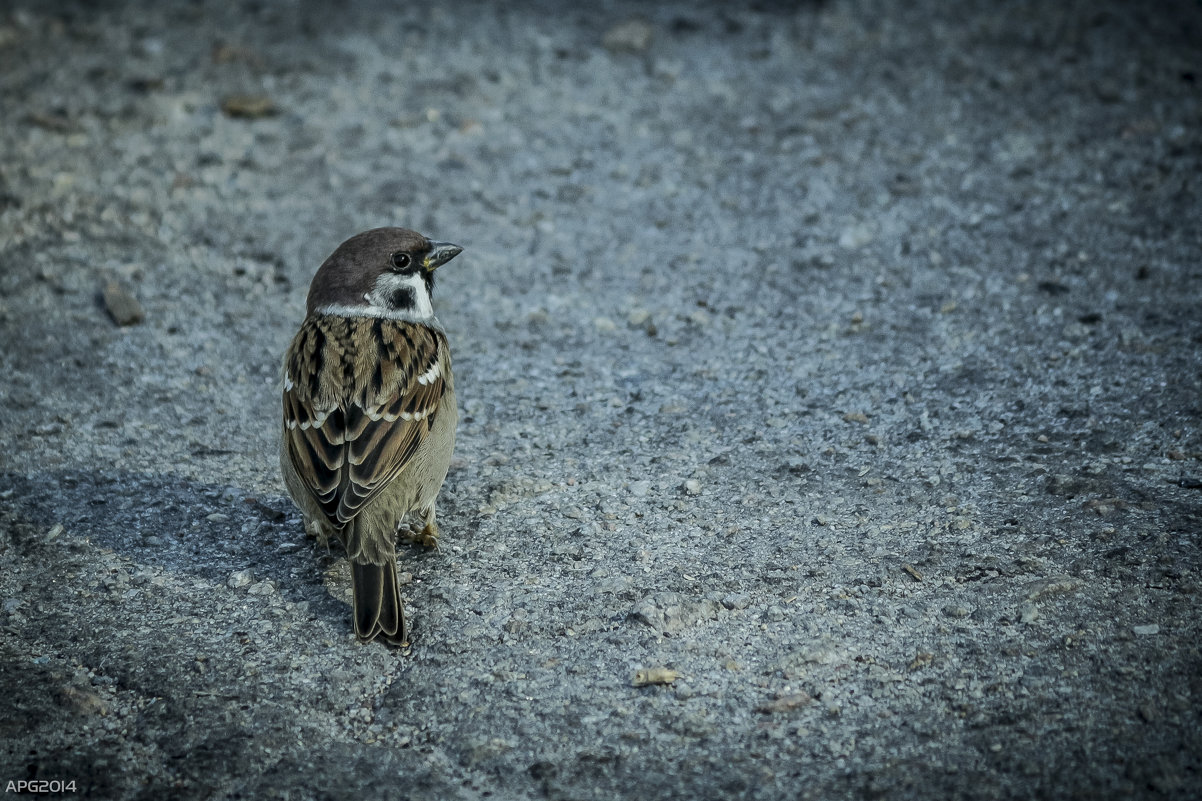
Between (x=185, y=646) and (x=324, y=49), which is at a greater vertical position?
(x=324, y=49)

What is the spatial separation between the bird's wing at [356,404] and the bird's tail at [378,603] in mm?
196

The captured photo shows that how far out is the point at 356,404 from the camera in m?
3.92

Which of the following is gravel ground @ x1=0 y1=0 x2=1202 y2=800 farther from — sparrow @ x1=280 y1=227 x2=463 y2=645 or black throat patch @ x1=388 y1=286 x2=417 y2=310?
black throat patch @ x1=388 y1=286 x2=417 y2=310

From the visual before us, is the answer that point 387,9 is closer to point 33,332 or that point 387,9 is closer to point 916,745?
point 33,332

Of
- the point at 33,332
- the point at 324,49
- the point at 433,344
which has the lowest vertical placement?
the point at 33,332

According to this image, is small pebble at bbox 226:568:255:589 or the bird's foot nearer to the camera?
small pebble at bbox 226:568:255:589

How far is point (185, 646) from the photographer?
3.63 meters

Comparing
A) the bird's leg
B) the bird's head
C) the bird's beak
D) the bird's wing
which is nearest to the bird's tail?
the bird's wing

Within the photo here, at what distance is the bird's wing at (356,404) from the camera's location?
3.77 m

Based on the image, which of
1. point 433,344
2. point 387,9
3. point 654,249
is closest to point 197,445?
point 433,344

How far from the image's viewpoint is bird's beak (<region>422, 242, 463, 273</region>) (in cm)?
457

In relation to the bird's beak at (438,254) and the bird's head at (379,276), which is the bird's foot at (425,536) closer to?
the bird's head at (379,276)

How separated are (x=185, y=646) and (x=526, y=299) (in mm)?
2675

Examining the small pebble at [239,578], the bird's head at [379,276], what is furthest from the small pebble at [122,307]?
the small pebble at [239,578]
